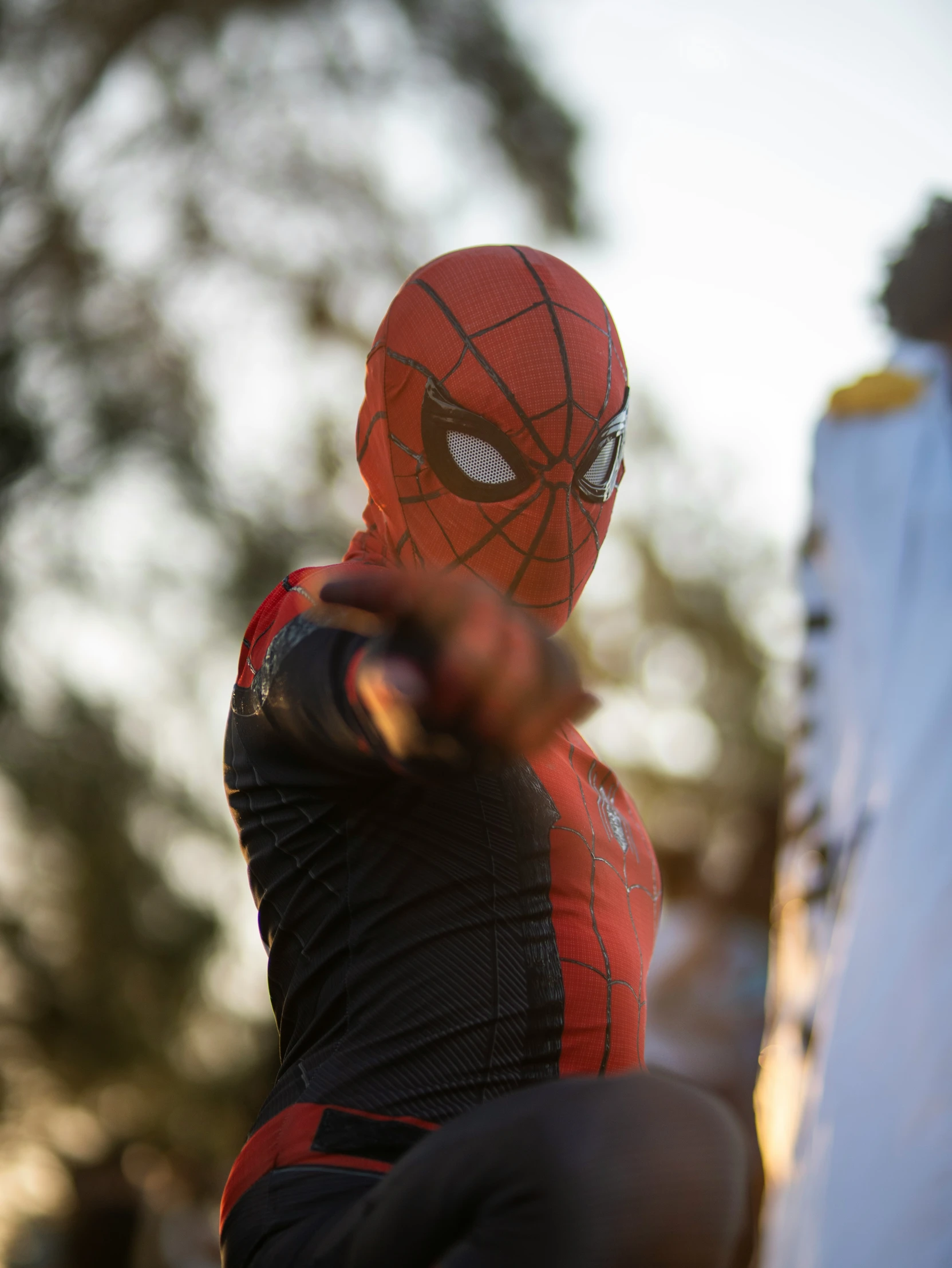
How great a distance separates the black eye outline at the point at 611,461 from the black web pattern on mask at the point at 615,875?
15.0 inches

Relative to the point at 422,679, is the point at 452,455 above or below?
above

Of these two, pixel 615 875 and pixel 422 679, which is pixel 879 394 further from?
pixel 422 679

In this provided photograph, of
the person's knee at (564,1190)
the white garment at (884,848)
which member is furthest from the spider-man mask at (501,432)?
the white garment at (884,848)

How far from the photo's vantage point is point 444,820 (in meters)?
1.46

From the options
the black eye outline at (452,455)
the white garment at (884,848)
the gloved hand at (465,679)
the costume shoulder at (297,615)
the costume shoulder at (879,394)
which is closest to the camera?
the gloved hand at (465,679)

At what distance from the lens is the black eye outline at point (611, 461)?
1717 millimetres

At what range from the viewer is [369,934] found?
1.45 metres

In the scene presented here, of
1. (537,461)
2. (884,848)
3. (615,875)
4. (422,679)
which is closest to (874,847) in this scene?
(884,848)

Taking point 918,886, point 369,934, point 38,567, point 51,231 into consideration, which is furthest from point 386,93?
point 369,934

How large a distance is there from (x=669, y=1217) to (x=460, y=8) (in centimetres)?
956

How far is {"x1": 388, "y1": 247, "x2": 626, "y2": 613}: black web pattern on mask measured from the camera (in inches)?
65.4

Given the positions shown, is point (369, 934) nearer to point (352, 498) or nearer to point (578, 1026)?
point (578, 1026)

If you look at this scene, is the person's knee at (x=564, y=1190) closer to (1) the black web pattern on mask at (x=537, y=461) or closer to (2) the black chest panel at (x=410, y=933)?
(2) the black chest panel at (x=410, y=933)

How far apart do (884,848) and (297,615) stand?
5.22 ft
